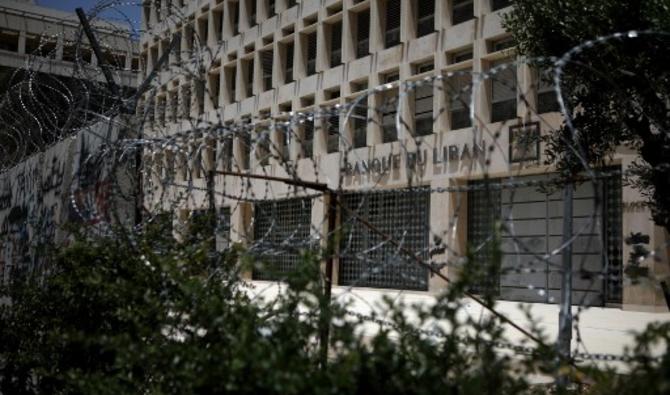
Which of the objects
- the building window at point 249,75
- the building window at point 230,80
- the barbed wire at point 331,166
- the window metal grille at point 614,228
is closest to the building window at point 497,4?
the barbed wire at point 331,166

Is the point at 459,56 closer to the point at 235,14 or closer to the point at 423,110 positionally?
the point at 423,110

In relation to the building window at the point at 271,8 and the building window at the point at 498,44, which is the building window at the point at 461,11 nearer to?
the building window at the point at 498,44

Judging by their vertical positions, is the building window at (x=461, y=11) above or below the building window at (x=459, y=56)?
above

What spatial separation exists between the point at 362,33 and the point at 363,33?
0.18 ft

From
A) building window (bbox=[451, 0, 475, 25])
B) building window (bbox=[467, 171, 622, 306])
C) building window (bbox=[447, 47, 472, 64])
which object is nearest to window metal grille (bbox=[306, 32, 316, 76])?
building window (bbox=[451, 0, 475, 25])

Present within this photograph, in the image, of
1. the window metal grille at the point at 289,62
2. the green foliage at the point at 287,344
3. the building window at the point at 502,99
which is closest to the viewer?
the green foliage at the point at 287,344

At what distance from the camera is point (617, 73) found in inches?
265

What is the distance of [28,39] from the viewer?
46.0 metres

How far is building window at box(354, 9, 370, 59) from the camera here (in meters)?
23.4

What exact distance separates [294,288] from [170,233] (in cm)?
238

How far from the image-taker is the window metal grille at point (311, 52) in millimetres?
25547

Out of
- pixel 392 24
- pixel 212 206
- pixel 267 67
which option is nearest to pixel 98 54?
pixel 212 206

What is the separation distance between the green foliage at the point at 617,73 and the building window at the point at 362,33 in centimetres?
1586

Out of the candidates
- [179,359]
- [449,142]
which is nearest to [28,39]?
A: [449,142]
